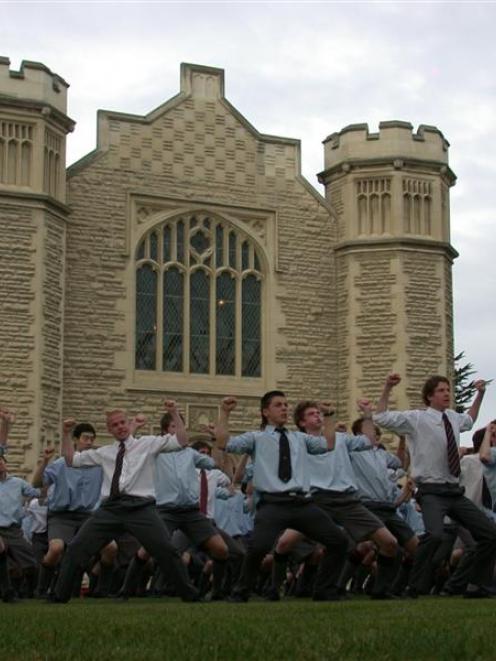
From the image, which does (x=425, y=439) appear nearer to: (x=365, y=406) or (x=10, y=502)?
(x=365, y=406)

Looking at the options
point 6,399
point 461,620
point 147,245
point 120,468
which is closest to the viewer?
point 461,620

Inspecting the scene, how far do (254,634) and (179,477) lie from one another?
5700 millimetres

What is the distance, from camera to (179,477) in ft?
38.0

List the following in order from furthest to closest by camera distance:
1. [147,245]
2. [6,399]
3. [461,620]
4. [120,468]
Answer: [147,245], [6,399], [120,468], [461,620]

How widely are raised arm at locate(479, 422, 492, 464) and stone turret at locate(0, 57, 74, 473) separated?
11.8 m

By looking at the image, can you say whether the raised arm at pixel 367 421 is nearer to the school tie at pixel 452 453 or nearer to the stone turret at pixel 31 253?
the school tie at pixel 452 453

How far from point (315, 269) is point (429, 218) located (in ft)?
8.23

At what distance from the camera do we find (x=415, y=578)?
33.7 ft

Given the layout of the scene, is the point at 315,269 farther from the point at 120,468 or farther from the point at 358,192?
the point at 120,468

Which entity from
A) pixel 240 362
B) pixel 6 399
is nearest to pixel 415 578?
pixel 6 399

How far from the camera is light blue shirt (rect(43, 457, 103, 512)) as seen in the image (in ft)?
40.0

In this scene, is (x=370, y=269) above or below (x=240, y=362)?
above

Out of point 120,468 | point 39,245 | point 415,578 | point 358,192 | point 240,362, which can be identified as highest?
point 358,192

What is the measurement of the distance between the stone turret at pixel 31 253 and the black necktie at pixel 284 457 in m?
12.4
